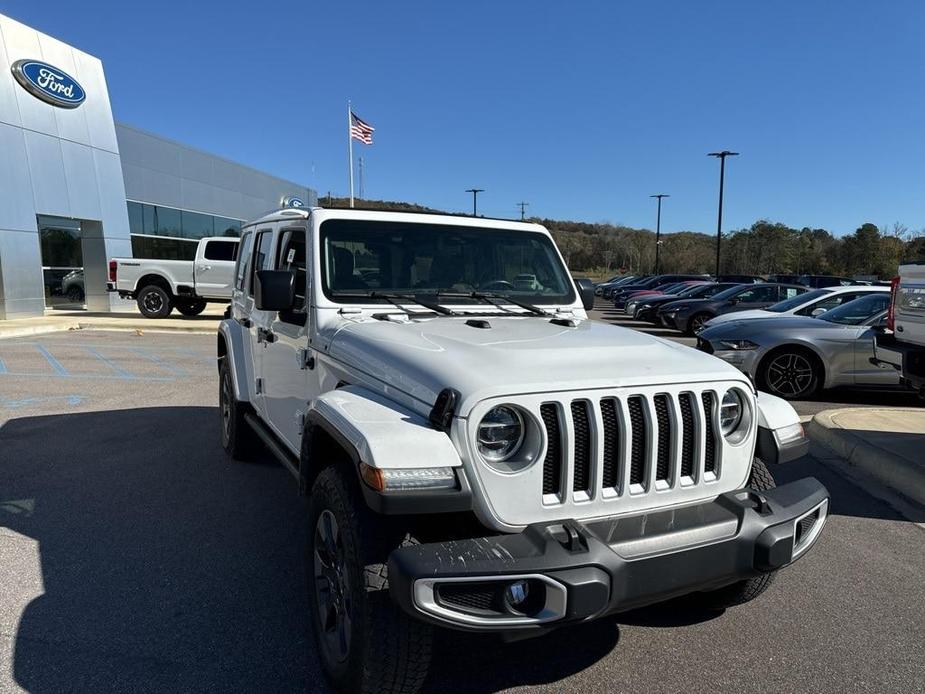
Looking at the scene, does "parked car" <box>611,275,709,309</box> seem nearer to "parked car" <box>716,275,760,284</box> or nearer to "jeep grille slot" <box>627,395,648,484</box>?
"parked car" <box>716,275,760,284</box>

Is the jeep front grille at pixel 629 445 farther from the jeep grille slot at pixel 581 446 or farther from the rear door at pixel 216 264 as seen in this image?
the rear door at pixel 216 264

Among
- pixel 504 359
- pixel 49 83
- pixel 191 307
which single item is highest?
pixel 49 83

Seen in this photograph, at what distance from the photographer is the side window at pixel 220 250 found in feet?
58.0

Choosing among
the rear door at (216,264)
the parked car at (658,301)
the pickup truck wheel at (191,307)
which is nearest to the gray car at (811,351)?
the parked car at (658,301)

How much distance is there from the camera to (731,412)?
2834 millimetres

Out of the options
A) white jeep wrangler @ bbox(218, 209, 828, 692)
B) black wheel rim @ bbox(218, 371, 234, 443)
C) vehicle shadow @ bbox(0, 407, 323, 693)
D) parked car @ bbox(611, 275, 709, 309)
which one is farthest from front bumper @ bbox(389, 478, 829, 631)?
parked car @ bbox(611, 275, 709, 309)

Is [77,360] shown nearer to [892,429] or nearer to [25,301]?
[25,301]

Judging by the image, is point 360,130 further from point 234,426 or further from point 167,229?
point 234,426

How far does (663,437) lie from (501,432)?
652 millimetres

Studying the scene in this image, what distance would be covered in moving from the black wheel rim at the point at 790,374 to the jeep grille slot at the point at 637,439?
22.8 ft

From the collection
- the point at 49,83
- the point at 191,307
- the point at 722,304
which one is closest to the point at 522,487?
the point at 722,304

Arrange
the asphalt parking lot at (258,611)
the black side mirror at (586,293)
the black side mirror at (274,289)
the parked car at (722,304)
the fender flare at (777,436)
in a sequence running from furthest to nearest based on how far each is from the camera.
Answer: the parked car at (722,304) < the black side mirror at (586,293) < the black side mirror at (274,289) < the fender flare at (777,436) < the asphalt parking lot at (258,611)

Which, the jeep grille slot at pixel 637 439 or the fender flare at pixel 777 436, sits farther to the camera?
the fender flare at pixel 777 436

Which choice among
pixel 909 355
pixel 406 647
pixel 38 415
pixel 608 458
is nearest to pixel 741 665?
pixel 608 458
